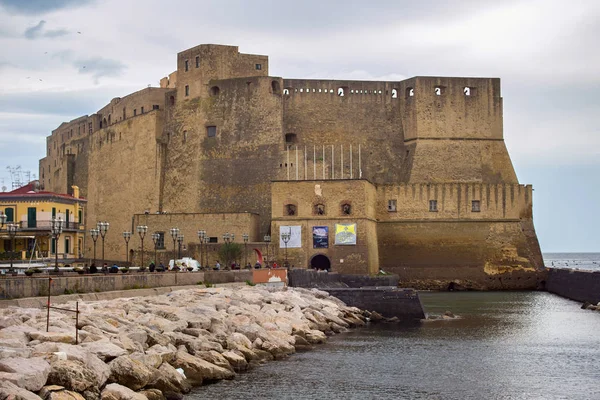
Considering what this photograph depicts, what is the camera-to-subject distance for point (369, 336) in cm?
2267

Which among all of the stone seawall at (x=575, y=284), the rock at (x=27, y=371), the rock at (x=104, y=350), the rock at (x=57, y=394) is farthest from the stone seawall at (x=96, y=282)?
the stone seawall at (x=575, y=284)

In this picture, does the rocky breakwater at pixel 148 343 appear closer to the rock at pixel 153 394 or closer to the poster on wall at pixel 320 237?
the rock at pixel 153 394

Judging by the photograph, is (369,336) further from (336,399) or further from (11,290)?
(11,290)

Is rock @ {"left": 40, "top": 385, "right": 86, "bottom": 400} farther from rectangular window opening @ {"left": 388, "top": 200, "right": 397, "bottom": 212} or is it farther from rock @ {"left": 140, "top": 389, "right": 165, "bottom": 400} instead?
rectangular window opening @ {"left": 388, "top": 200, "right": 397, "bottom": 212}

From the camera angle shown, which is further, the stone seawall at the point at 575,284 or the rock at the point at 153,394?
the stone seawall at the point at 575,284

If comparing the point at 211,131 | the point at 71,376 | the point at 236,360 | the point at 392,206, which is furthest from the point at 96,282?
the point at 211,131

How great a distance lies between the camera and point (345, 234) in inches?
1393

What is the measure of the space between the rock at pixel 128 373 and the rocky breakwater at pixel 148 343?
0.05ft

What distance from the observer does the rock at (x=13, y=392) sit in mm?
10000

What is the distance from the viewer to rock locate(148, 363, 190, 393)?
13.3 meters

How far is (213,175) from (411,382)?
25.9 metres

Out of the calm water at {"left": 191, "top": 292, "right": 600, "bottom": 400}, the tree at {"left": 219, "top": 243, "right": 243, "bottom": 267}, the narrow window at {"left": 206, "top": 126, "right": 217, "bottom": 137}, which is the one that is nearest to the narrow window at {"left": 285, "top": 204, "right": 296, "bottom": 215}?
the tree at {"left": 219, "top": 243, "right": 243, "bottom": 267}

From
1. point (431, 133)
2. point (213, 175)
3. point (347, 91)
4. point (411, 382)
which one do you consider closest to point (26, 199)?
point (213, 175)

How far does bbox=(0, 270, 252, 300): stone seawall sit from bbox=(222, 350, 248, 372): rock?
11.7ft
